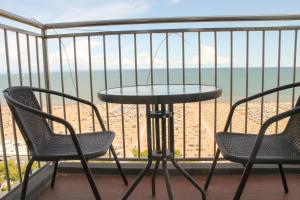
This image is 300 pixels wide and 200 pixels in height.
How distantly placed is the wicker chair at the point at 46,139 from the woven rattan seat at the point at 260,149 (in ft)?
2.17

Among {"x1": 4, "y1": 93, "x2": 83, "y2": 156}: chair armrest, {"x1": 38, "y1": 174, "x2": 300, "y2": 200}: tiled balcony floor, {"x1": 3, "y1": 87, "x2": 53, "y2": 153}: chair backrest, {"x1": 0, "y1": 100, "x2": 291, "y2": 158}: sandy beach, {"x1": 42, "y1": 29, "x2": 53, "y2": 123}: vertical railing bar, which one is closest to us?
{"x1": 4, "y1": 93, "x2": 83, "y2": 156}: chair armrest

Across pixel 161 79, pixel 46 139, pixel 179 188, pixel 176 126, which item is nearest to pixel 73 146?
pixel 46 139

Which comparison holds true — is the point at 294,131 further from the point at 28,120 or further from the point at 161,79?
the point at 161,79

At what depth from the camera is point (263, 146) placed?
5.24 ft

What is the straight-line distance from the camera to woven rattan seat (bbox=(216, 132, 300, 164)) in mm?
1357

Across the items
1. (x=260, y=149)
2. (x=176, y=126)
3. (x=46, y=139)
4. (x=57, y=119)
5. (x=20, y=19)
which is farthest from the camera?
(x=176, y=126)

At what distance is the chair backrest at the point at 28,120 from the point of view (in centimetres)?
153

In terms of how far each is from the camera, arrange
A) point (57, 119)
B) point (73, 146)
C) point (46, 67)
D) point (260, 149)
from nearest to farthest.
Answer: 1. point (57, 119)
2. point (260, 149)
3. point (73, 146)
4. point (46, 67)

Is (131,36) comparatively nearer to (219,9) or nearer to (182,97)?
(182,97)

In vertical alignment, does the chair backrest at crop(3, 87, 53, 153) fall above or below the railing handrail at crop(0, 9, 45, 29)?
below

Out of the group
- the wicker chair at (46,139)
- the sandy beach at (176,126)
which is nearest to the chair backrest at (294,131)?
the sandy beach at (176,126)

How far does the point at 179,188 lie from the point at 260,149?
0.84m

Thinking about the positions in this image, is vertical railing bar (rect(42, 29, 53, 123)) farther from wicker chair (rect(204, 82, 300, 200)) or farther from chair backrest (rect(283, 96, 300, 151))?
chair backrest (rect(283, 96, 300, 151))

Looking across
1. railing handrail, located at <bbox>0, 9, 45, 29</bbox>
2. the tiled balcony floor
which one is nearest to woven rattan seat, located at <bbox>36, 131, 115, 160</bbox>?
the tiled balcony floor
